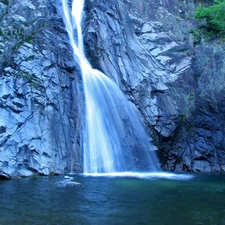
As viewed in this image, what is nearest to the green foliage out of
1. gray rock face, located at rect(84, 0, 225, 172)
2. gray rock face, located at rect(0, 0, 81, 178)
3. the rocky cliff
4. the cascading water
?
the rocky cliff

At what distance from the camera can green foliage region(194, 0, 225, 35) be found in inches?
1131

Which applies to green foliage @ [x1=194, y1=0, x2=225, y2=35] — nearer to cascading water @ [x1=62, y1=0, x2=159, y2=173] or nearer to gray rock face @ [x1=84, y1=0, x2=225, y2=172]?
gray rock face @ [x1=84, y1=0, x2=225, y2=172]

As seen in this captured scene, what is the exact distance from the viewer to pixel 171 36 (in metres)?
27.0

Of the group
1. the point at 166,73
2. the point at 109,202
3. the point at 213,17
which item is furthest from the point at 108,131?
the point at 213,17

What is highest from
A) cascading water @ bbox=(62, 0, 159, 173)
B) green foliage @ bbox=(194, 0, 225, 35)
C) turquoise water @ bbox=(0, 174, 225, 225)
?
green foliage @ bbox=(194, 0, 225, 35)

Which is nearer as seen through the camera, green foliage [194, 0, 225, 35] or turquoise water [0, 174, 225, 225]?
turquoise water [0, 174, 225, 225]

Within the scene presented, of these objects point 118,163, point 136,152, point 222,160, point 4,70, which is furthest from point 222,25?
point 4,70

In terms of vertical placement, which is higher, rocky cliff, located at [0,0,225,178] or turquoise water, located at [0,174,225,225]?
rocky cliff, located at [0,0,225,178]

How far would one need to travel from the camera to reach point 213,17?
96.3ft

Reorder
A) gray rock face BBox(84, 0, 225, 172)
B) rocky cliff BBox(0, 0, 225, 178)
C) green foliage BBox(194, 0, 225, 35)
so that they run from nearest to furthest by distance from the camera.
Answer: rocky cliff BBox(0, 0, 225, 178)
gray rock face BBox(84, 0, 225, 172)
green foliage BBox(194, 0, 225, 35)

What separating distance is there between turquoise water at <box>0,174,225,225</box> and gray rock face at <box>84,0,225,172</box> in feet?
25.9

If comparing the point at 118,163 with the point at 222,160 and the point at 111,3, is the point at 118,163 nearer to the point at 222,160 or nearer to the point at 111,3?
the point at 222,160

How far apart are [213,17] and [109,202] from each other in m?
24.1

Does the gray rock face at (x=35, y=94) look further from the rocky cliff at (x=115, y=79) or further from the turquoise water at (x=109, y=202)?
the turquoise water at (x=109, y=202)
